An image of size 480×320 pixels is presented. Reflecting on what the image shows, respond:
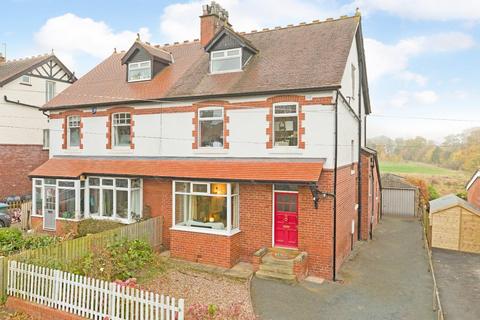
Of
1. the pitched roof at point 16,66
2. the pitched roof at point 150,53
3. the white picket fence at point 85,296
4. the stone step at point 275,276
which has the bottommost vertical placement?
the stone step at point 275,276

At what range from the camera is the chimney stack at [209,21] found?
19969 millimetres

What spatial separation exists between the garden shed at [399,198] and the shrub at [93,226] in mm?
20971

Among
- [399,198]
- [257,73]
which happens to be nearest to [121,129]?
[257,73]

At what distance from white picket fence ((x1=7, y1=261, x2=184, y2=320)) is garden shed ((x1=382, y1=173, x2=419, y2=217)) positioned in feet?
77.7

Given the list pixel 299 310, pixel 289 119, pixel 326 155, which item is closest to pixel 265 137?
pixel 289 119

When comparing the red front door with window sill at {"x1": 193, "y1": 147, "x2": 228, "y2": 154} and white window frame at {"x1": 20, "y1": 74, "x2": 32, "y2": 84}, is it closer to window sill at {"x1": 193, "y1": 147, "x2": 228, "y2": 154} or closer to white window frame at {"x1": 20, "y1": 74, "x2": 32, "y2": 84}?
window sill at {"x1": 193, "y1": 147, "x2": 228, "y2": 154}

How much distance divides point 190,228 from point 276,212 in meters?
3.52

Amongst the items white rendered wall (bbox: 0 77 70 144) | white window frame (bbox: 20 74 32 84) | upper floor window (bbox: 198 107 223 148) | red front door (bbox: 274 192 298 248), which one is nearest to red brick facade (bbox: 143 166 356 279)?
red front door (bbox: 274 192 298 248)

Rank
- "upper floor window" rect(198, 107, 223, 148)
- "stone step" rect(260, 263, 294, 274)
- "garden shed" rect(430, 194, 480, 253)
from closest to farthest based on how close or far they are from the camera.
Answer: "stone step" rect(260, 263, 294, 274), "upper floor window" rect(198, 107, 223, 148), "garden shed" rect(430, 194, 480, 253)

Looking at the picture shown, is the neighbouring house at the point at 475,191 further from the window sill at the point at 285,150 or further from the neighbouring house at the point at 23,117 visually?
the neighbouring house at the point at 23,117

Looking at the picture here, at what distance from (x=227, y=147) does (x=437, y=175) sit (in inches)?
1710

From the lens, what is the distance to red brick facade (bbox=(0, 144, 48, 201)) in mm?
25453

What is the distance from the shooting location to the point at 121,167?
54.3 feet

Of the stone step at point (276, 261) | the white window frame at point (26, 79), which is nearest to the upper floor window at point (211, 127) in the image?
the stone step at point (276, 261)
